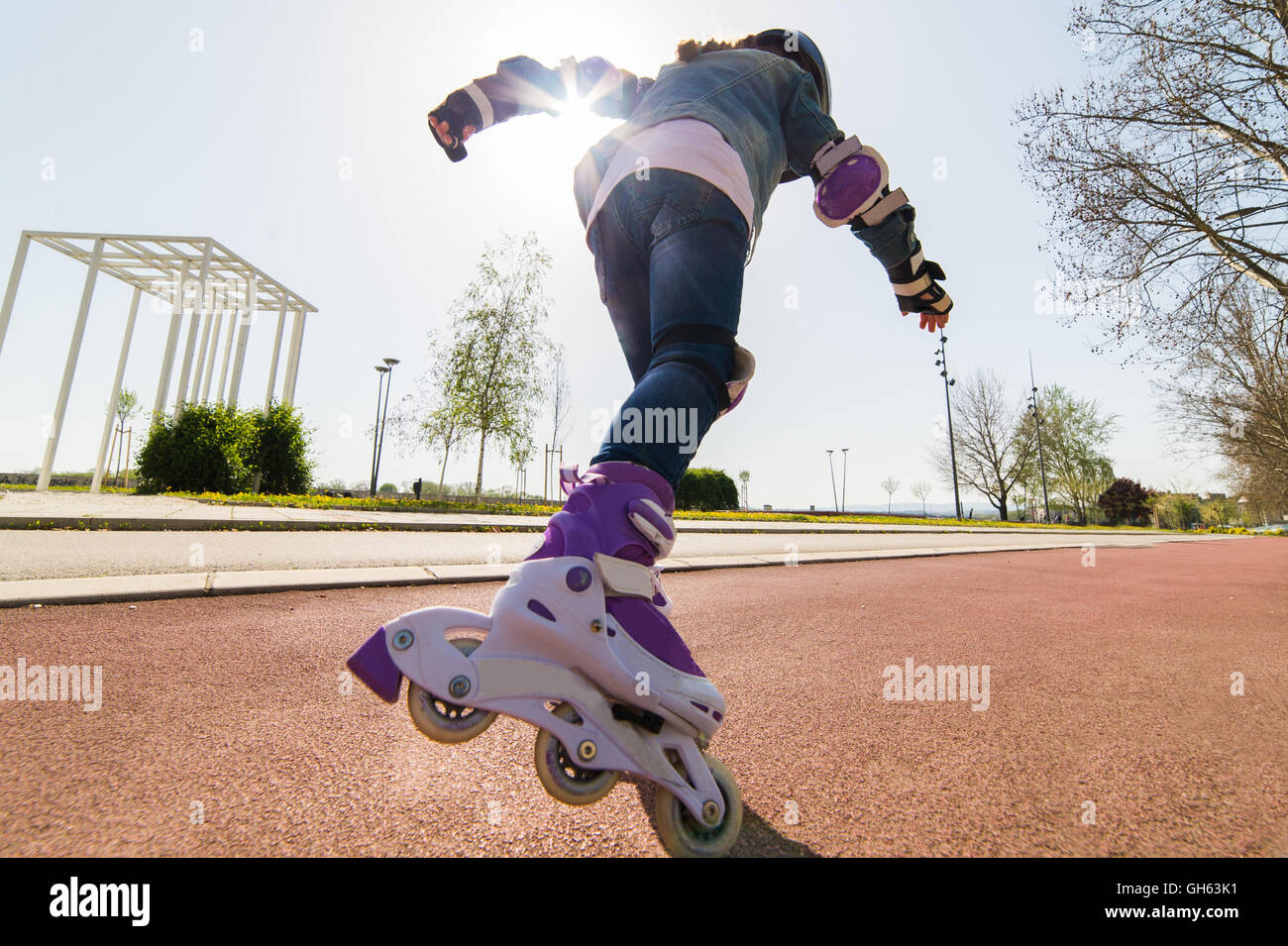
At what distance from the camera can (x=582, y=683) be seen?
2.75 feet

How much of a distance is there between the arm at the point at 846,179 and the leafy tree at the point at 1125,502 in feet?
186

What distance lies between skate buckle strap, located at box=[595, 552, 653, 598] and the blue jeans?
20cm

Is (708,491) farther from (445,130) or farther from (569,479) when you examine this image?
(569,479)

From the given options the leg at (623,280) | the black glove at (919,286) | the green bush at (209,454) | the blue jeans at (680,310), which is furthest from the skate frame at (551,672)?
the green bush at (209,454)

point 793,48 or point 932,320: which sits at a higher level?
point 793,48

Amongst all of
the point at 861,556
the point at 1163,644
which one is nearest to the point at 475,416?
the point at 861,556

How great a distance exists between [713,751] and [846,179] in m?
1.49

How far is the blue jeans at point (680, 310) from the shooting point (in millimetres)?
1044

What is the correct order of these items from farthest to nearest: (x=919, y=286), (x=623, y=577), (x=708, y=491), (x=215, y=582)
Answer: (x=708, y=491)
(x=215, y=582)
(x=919, y=286)
(x=623, y=577)

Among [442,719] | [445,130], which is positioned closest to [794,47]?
[445,130]

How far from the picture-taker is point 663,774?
2.63 feet

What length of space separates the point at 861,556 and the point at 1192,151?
7603 mm

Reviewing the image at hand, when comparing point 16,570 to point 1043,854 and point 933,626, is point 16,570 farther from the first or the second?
point 933,626

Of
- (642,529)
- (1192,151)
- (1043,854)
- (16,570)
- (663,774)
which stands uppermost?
(1192,151)
